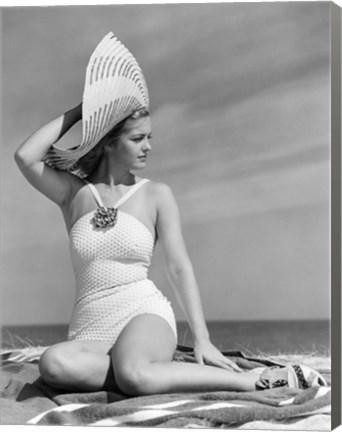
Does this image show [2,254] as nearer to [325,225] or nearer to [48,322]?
[48,322]

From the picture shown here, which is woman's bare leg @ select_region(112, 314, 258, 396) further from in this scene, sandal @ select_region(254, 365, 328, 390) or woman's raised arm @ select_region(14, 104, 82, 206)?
woman's raised arm @ select_region(14, 104, 82, 206)

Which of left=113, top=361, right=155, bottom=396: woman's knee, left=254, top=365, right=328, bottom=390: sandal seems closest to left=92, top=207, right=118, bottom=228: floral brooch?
left=113, top=361, right=155, bottom=396: woman's knee

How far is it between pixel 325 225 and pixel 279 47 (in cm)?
71

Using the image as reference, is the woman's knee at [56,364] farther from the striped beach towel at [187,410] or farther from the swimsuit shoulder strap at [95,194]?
the swimsuit shoulder strap at [95,194]

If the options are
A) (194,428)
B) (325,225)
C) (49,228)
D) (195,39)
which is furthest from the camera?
(49,228)

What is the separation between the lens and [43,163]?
3553 mm

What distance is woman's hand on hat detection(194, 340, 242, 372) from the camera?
3.38 m

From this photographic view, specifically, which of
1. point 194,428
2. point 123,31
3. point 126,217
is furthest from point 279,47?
point 194,428

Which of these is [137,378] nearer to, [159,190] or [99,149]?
[159,190]

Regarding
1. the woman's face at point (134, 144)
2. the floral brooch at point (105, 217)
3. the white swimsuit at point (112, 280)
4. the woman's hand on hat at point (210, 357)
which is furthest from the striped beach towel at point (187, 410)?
the woman's face at point (134, 144)

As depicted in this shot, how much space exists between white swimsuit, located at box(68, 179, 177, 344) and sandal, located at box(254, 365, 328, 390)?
37 cm

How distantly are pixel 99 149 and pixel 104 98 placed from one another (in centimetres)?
21

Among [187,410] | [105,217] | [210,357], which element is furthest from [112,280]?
[187,410]

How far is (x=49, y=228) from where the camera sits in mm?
3861
